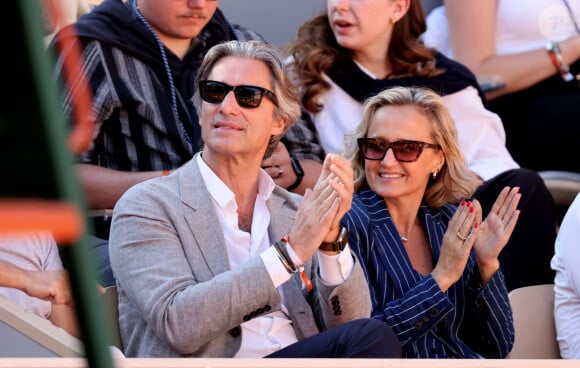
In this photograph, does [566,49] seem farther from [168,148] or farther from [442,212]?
[168,148]

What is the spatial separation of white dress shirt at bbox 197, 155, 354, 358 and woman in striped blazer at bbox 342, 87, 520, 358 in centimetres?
29

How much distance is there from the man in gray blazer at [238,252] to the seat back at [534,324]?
73cm

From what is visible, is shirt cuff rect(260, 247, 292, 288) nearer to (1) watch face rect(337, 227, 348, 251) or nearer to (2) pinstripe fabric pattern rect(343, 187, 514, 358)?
(1) watch face rect(337, 227, 348, 251)

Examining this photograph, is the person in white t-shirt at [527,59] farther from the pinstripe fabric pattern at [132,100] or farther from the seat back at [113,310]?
the seat back at [113,310]

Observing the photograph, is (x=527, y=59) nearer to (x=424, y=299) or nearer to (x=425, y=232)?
(x=425, y=232)

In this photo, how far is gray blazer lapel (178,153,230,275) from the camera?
249cm

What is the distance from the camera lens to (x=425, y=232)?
10.1ft

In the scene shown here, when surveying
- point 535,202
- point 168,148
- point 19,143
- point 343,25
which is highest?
point 19,143

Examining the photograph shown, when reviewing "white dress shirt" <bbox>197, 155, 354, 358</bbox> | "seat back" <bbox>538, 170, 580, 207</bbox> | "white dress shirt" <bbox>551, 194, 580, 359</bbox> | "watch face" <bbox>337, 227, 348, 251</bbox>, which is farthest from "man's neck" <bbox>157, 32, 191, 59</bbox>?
"seat back" <bbox>538, 170, 580, 207</bbox>

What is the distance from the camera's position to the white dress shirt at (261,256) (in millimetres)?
2445

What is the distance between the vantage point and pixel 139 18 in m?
3.32

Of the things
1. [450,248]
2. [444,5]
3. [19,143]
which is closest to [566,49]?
[444,5]

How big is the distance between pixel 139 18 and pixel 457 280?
128 centimetres

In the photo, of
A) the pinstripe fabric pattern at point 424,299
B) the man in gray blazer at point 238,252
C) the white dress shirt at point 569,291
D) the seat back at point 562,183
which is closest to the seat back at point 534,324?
the white dress shirt at point 569,291
